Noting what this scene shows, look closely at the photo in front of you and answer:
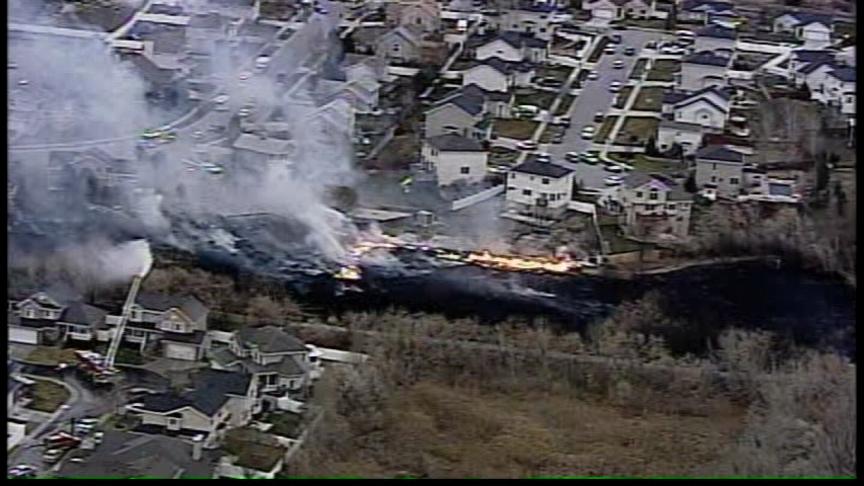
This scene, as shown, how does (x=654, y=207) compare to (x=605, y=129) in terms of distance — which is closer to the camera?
(x=654, y=207)

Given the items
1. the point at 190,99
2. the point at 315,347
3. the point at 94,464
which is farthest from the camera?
→ the point at 190,99

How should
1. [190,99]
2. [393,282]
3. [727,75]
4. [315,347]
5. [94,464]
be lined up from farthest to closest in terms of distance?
[727,75] < [190,99] < [393,282] < [315,347] < [94,464]

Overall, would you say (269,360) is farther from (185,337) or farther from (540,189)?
(540,189)

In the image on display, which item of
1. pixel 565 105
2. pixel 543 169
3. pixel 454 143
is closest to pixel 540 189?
pixel 543 169

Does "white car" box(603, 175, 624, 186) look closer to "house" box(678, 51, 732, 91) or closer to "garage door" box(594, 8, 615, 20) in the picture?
"house" box(678, 51, 732, 91)

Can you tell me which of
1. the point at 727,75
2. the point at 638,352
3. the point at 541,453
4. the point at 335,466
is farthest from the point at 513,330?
the point at 727,75

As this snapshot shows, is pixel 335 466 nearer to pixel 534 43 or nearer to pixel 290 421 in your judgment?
pixel 290 421

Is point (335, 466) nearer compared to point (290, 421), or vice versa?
point (335, 466)

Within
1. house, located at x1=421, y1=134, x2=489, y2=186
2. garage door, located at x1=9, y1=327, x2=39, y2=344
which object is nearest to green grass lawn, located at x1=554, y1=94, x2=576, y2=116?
house, located at x1=421, y1=134, x2=489, y2=186
